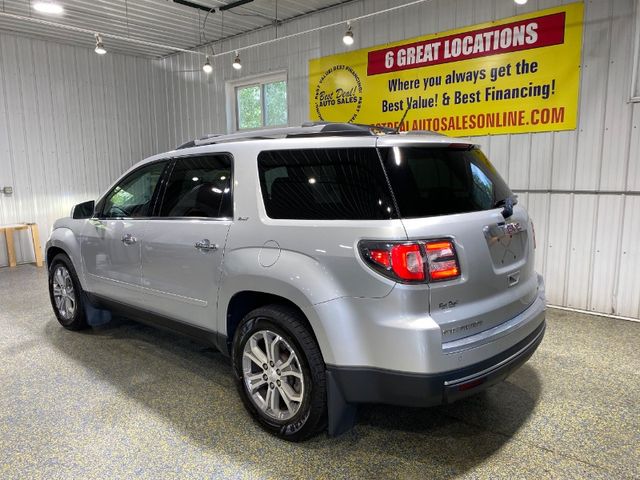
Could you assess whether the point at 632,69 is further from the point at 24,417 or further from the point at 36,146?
the point at 36,146

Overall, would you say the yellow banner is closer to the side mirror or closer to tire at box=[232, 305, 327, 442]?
the side mirror

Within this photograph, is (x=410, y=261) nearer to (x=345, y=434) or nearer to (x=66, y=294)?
(x=345, y=434)

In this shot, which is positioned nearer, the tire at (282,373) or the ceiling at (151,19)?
the tire at (282,373)

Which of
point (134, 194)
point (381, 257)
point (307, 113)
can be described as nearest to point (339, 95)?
point (307, 113)

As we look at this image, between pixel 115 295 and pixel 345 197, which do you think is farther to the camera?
pixel 115 295

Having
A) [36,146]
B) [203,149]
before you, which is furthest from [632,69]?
[36,146]

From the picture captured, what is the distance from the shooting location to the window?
723cm

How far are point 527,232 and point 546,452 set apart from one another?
43.7 inches

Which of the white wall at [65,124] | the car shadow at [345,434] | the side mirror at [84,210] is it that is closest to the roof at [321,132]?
the side mirror at [84,210]

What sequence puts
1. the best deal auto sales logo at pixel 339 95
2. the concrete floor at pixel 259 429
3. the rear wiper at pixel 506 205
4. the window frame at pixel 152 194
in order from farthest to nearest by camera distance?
the best deal auto sales logo at pixel 339 95, the window frame at pixel 152 194, the rear wiper at pixel 506 205, the concrete floor at pixel 259 429

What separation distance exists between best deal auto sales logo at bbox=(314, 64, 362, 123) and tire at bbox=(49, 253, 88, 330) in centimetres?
372

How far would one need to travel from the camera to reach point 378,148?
2178 mm

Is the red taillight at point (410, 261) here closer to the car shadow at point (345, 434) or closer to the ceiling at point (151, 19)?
the car shadow at point (345, 434)

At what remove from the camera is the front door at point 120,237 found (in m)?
3.35
